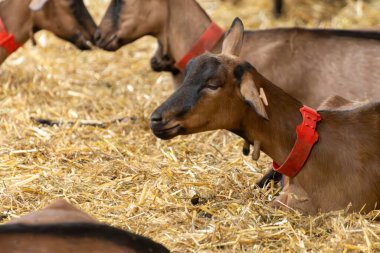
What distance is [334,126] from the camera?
610 cm

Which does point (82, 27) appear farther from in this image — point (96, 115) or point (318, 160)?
point (318, 160)

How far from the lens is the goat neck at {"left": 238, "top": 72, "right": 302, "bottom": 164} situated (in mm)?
5980

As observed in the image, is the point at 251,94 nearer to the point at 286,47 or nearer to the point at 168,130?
the point at 168,130

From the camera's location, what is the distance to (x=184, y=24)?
878 centimetres

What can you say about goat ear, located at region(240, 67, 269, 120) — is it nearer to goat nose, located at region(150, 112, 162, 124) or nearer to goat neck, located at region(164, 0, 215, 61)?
goat nose, located at region(150, 112, 162, 124)

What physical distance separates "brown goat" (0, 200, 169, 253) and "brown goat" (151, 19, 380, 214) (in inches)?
52.8

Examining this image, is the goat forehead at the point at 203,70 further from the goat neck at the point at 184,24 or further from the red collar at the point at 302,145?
the goat neck at the point at 184,24

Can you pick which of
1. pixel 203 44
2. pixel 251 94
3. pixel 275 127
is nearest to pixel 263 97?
pixel 251 94

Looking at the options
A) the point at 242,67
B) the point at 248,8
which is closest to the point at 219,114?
the point at 242,67

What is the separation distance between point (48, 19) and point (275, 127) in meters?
3.74

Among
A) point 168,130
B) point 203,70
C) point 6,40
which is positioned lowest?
point 6,40

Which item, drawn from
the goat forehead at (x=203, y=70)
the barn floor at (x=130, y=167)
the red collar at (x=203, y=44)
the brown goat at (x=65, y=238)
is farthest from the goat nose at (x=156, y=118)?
the red collar at (x=203, y=44)

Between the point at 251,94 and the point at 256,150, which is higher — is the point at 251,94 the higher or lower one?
the higher one

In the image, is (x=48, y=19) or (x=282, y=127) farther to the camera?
(x=48, y=19)
